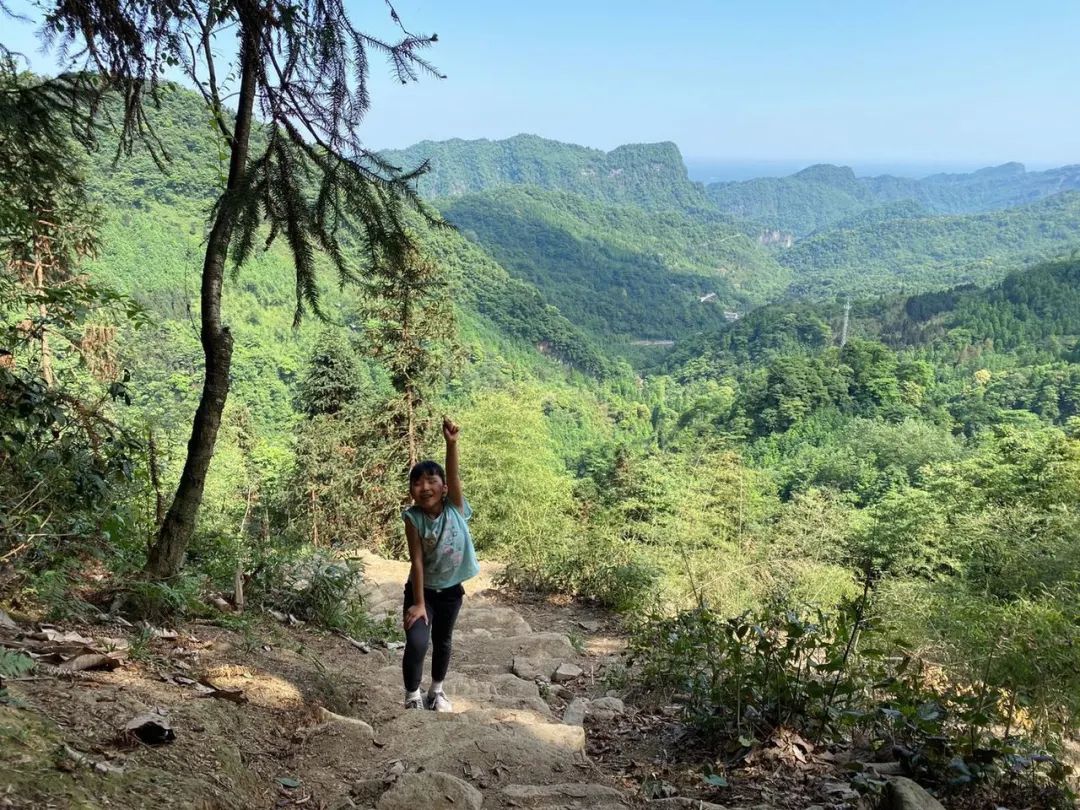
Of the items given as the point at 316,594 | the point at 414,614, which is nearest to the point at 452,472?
the point at 414,614

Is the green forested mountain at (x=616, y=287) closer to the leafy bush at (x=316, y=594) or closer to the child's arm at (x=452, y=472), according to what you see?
the leafy bush at (x=316, y=594)

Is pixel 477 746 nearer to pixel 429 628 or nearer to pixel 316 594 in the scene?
pixel 429 628

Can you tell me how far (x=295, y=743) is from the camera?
2.67 meters

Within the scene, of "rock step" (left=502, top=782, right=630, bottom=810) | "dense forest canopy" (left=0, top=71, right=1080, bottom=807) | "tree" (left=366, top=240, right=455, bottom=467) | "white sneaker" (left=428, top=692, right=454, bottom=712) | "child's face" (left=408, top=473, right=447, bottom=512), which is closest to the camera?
"rock step" (left=502, top=782, right=630, bottom=810)

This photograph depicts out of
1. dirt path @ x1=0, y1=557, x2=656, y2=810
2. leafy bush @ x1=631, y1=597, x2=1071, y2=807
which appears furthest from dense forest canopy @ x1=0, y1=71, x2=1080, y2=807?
dirt path @ x1=0, y1=557, x2=656, y2=810

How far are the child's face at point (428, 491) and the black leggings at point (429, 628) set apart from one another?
0.39 m

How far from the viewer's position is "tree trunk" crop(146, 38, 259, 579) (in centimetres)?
312

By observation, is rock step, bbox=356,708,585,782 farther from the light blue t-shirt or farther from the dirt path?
the light blue t-shirt

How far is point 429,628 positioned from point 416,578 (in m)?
0.32

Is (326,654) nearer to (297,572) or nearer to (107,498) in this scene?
(297,572)

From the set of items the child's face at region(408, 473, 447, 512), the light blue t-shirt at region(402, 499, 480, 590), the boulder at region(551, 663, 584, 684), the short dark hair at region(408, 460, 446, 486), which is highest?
the short dark hair at region(408, 460, 446, 486)

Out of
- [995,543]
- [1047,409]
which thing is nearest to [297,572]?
[995,543]

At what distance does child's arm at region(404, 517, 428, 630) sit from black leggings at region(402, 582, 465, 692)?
0.02 metres

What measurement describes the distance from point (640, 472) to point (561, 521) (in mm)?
12872
